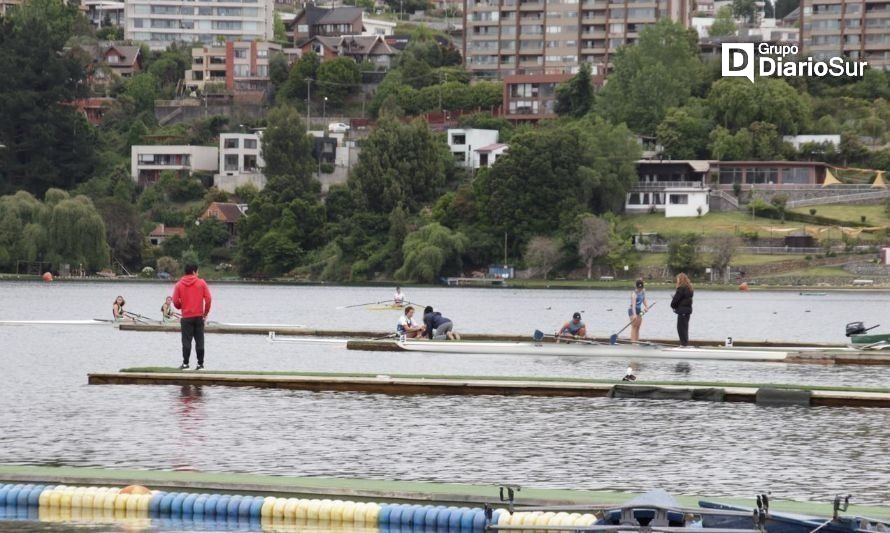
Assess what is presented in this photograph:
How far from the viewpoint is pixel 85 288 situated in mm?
141000

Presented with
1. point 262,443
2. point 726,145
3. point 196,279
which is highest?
point 726,145

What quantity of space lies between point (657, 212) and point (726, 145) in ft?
36.8

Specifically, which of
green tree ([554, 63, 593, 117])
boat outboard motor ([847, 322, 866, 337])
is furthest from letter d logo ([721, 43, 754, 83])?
boat outboard motor ([847, 322, 866, 337])

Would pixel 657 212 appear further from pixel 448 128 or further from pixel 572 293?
pixel 448 128

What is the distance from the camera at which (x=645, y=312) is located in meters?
45.3

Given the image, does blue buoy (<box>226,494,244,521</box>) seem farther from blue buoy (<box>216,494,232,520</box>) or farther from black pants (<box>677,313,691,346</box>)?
black pants (<box>677,313,691,346</box>)

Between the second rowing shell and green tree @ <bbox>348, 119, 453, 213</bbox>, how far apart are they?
115552 mm

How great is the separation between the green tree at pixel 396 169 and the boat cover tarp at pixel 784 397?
12939 centimetres

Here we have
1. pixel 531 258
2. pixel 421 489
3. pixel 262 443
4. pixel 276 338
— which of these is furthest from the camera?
pixel 531 258

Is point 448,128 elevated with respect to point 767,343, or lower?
A: elevated

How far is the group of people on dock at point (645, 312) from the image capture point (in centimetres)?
4581

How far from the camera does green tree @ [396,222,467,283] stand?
153 metres

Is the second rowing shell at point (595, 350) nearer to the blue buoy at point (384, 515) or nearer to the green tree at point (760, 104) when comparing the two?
the blue buoy at point (384, 515)

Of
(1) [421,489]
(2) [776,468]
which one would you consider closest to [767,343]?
(2) [776,468]
